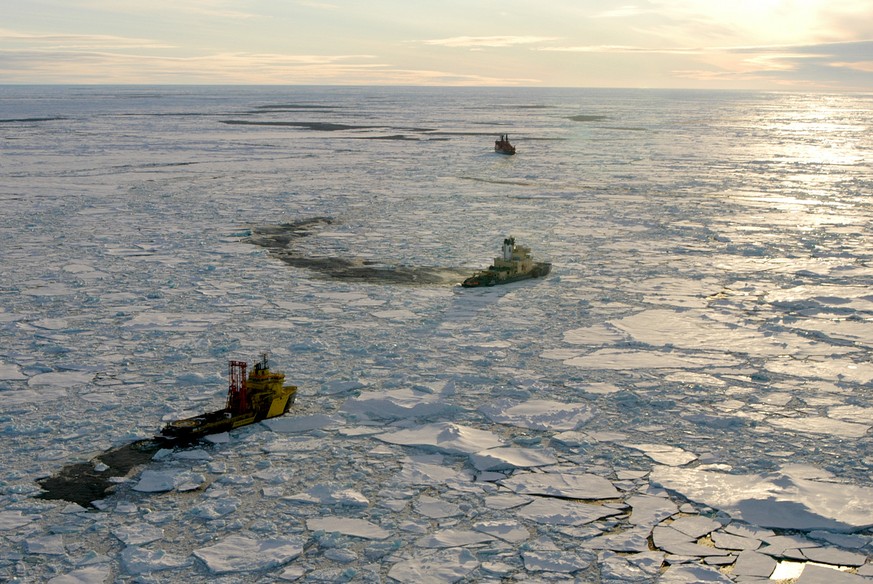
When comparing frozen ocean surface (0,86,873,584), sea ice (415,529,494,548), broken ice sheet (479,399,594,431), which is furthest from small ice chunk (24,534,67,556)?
broken ice sheet (479,399,594,431)

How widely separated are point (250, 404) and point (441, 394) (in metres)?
1.70

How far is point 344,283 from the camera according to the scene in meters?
11.9

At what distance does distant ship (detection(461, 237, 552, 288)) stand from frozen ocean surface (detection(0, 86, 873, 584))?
0.35 meters

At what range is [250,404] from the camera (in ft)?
23.4

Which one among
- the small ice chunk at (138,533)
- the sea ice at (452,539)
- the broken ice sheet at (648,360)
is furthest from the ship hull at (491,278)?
the small ice chunk at (138,533)

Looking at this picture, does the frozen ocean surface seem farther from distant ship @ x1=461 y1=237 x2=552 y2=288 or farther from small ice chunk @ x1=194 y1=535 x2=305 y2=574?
distant ship @ x1=461 y1=237 x2=552 y2=288

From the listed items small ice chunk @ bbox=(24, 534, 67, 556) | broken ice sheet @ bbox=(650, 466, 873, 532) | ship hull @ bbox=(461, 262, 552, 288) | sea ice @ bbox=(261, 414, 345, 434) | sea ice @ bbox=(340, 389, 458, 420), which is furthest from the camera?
ship hull @ bbox=(461, 262, 552, 288)

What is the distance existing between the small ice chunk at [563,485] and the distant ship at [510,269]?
5725 mm

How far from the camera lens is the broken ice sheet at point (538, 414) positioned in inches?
279

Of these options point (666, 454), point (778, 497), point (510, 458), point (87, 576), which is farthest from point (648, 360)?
point (87, 576)

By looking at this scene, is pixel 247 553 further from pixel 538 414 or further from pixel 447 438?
pixel 538 414

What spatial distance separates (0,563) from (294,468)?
6.63ft

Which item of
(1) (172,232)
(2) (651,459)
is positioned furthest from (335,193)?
(2) (651,459)

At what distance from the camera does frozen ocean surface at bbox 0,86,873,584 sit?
206 inches
